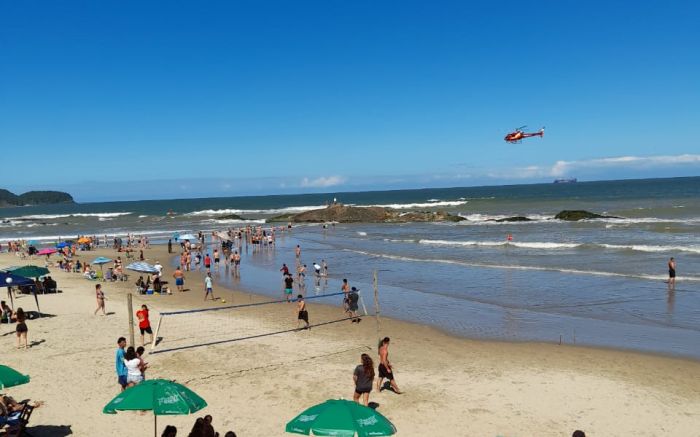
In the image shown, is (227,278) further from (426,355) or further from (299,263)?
(426,355)

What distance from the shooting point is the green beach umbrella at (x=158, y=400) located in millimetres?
7047

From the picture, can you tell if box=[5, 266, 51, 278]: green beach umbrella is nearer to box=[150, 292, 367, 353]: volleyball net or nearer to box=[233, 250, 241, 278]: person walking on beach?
box=[150, 292, 367, 353]: volleyball net

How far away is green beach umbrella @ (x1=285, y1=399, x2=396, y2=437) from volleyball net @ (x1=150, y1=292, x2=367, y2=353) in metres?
8.27

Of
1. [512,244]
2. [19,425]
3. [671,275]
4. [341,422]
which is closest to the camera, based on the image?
[341,422]

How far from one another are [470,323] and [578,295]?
6038mm

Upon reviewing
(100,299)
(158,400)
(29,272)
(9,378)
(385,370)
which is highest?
(29,272)

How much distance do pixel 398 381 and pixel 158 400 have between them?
6.28 meters

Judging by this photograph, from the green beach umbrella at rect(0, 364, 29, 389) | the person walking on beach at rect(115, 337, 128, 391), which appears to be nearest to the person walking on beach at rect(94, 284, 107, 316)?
the person walking on beach at rect(115, 337, 128, 391)

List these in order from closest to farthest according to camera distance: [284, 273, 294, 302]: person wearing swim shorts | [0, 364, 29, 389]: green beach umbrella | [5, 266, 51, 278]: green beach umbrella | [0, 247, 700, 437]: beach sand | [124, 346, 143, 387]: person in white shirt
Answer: [0, 364, 29, 389]: green beach umbrella
[0, 247, 700, 437]: beach sand
[124, 346, 143, 387]: person in white shirt
[5, 266, 51, 278]: green beach umbrella
[284, 273, 294, 302]: person wearing swim shorts

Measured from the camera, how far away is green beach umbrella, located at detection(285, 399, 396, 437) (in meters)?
6.41

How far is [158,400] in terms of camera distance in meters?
7.11

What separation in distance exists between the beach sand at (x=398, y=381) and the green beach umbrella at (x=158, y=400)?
275 centimetres

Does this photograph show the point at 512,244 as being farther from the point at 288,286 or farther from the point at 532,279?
the point at 288,286

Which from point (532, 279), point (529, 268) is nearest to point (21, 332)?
point (532, 279)
